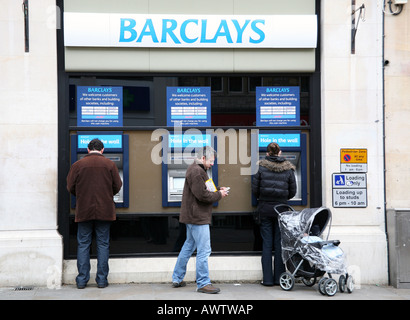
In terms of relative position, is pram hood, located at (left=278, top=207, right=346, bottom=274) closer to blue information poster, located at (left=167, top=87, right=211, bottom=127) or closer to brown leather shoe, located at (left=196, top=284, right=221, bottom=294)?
brown leather shoe, located at (left=196, top=284, right=221, bottom=294)

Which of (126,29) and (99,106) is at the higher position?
(126,29)

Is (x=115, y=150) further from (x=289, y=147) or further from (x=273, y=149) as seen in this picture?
(x=289, y=147)

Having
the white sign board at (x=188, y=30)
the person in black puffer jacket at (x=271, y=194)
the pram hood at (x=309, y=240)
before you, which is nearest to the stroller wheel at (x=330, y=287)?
the pram hood at (x=309, y=240)

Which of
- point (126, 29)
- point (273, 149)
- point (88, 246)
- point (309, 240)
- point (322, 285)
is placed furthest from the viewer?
point (126, 29)

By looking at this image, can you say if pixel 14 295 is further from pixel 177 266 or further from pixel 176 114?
pixel 176 114

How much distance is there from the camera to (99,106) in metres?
7.62

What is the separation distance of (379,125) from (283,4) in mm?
2222

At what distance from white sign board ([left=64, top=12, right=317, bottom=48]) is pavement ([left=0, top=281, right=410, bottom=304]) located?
333cm

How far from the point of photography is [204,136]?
25.3 ft

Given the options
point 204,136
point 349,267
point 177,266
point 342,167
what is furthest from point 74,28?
point 349,267

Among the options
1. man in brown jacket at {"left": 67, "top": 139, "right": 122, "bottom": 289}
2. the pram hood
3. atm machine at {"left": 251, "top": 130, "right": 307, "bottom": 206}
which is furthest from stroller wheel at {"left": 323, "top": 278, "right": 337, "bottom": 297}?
man in brown jacket at {"left": 67, "top": 139, "right": 122, "bottom": 289}

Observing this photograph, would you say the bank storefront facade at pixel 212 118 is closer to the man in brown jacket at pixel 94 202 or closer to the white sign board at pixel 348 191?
the white sign board at pixel 348 191

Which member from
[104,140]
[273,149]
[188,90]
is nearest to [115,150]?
[104,140]

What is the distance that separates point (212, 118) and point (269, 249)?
2.02m
